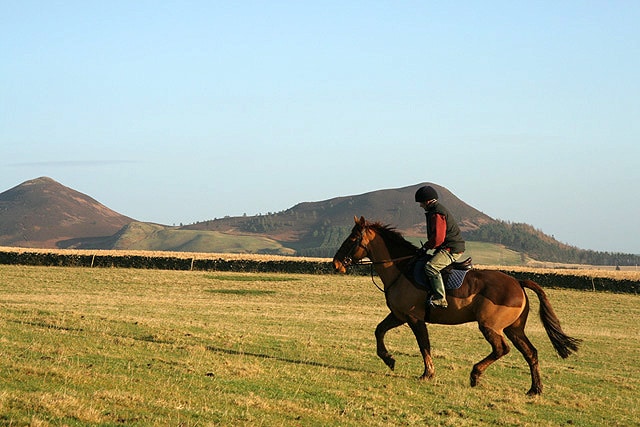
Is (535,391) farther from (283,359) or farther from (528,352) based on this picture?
(283,359)

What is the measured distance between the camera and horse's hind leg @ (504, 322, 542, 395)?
1499cm

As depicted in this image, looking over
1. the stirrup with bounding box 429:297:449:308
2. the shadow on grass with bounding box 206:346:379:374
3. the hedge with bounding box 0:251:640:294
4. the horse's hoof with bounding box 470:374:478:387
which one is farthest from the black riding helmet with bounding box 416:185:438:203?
the hedge with bounding box 0:251:640:294

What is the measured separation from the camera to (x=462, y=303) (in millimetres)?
15109

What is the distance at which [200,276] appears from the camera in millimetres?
56812

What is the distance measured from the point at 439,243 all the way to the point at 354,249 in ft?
6.63

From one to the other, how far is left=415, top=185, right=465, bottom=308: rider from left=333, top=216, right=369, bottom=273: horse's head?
1.55 meters

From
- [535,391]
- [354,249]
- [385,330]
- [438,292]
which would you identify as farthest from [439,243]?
[535,391]

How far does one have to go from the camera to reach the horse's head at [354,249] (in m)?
16.2

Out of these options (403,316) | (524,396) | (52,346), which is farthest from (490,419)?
(52,346)

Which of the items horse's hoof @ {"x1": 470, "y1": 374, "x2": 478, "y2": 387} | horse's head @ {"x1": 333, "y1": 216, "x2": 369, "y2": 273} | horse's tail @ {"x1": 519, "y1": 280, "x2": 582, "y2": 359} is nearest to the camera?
horse's hoof @ {"x1": 470, "y1": 374, "x2": 478, "y2": 387}

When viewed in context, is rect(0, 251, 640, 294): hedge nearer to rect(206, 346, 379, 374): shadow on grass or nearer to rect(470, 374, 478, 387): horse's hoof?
rect(206, 346, 379, 374): shadow on grass

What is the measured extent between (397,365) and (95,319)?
9.34m

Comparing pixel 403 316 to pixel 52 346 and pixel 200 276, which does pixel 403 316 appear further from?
pixel 200 276

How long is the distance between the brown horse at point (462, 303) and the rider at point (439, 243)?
12.3 inches
